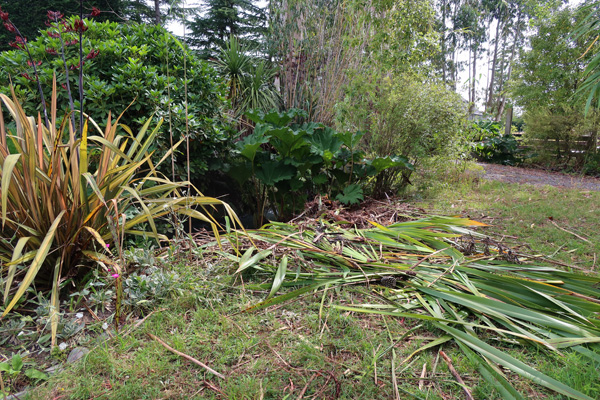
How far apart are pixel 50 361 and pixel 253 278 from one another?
85 centimetres

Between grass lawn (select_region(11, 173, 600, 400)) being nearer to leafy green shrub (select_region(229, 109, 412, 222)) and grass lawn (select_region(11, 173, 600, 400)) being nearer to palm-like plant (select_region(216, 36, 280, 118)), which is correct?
leafy green shrub (select_region(229, 109, 412, 222))

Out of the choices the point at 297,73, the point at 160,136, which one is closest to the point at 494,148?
the point at 297,73

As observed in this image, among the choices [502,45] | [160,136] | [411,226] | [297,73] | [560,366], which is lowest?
[560,366]

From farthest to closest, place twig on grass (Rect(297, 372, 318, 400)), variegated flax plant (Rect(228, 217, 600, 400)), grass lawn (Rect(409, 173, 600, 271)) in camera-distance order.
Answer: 1. grass lawn (Rect(409, 173, 600, 271))
2. variegated flax plant (Rect(228, 217, 600, 400))
3. twig on grass (Rect(297, 372, 318, 400))

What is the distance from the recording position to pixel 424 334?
1.29m

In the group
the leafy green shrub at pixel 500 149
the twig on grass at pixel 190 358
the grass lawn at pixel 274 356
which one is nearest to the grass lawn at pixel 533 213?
the grass lawn at pixel 274 356

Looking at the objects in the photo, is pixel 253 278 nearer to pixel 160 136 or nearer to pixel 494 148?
pixel 160 136

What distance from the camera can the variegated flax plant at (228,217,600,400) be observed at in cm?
117

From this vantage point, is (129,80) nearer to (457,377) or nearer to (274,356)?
(274,356)

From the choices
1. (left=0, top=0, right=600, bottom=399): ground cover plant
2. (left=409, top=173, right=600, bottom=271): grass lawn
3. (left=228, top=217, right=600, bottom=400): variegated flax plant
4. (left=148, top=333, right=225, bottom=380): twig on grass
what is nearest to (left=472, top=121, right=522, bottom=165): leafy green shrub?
(left=409, top=173, right=600, bottom=271): grass lawn

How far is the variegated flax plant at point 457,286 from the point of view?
1174 mm

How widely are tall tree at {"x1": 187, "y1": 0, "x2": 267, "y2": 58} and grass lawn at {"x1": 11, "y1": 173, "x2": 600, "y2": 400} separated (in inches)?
578

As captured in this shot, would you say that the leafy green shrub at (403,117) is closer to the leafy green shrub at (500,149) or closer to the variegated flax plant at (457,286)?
the variegated flax plant at (457,286)

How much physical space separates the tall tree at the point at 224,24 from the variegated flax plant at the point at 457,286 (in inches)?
560
